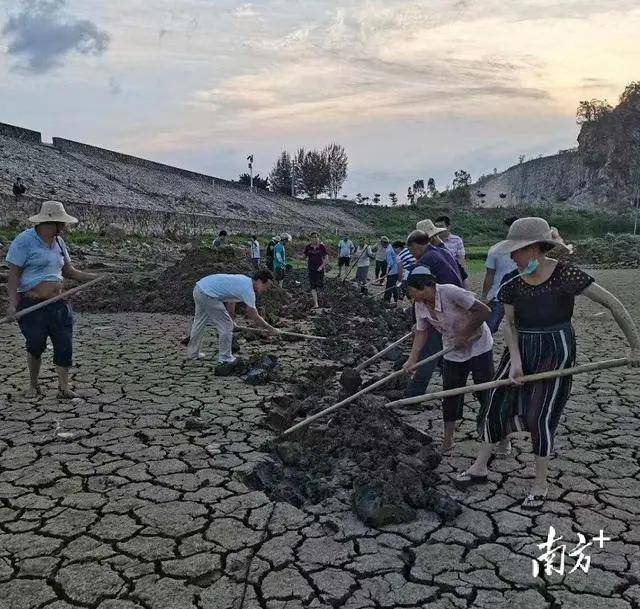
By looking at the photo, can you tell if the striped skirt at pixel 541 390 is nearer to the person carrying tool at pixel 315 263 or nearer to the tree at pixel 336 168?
the person carrying tool at pixel 315 263

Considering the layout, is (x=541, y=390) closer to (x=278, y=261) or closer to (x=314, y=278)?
(x=314, y=278)

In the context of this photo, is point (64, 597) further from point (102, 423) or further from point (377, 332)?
point (377, 332)

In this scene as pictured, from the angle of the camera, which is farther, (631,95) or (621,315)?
(631,95)

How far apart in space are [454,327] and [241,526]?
6.08 feet

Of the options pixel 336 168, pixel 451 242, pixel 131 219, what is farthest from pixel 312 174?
pixel 451 242

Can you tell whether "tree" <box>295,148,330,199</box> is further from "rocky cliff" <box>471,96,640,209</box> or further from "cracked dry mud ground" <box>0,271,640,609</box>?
"cracked dry mud ground" <box>0,271,640,609</box>

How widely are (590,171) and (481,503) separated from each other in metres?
85.0

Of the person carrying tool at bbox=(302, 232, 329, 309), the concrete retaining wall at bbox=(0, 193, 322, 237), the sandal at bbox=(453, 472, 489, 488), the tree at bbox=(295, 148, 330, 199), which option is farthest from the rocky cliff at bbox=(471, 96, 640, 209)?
the sandal at bbox=(453, 472, 489, 488)

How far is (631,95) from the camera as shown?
7519 centimetres

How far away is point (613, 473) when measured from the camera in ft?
13.2

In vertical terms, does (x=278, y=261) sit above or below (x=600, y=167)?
below

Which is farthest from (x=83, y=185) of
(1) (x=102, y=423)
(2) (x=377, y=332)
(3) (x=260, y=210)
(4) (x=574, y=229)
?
(4) (x=574, y=229)

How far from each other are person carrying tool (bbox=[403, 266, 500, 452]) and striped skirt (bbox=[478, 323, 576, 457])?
324 mm

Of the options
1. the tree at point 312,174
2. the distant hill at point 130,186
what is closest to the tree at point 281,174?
the tree at point 312,174
